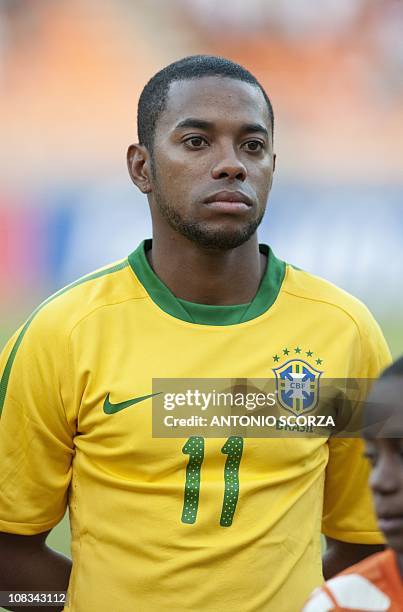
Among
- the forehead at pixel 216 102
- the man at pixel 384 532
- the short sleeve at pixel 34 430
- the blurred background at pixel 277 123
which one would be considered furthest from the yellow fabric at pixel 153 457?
the blurred background at pixel 277 123

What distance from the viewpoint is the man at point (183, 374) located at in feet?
6.72

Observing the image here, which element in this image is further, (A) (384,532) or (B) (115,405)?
(B) (115,405)

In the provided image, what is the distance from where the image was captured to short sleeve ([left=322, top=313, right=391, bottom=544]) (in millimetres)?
2246

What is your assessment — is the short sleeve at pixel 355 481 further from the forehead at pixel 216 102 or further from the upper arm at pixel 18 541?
the upper arm at pixel 18 541

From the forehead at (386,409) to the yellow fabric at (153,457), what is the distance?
591mm

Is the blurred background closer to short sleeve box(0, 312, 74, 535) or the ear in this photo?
the ear

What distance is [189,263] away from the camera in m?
2.24

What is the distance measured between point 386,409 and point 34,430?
0.94 m

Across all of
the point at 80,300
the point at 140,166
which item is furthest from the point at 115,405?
the point at 140,166

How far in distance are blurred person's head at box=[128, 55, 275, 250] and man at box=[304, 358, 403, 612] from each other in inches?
28.4

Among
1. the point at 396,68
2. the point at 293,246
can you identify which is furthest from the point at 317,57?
the point at 293,246

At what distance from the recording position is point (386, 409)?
4.91ft

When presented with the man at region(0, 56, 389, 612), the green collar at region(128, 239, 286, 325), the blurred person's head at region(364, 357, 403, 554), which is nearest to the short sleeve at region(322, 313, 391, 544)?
the man at region(0, 56, 389, 612)

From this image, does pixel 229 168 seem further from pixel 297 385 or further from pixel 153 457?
pixel 153 457
